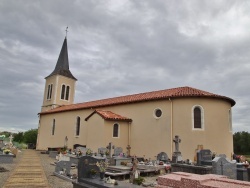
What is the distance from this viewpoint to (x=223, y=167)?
11.0 m

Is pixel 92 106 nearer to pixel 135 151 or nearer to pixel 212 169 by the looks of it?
pixel 135 151

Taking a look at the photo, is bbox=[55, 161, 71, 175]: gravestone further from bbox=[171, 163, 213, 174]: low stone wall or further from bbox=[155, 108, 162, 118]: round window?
bbox=[155, 108, 162, 118]: round window

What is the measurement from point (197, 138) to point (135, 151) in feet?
20.0

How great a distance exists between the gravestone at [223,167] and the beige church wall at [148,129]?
26.3 ft

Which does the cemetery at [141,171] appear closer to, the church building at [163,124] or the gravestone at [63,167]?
the gravestone at [63,167]

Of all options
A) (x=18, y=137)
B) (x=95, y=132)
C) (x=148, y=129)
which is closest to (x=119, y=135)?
(x=95, y=132)

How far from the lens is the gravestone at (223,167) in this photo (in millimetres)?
10898

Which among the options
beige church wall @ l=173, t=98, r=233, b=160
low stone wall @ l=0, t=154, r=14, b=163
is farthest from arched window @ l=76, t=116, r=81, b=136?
beige church wall @ l=173, t=98, r=233, b=160

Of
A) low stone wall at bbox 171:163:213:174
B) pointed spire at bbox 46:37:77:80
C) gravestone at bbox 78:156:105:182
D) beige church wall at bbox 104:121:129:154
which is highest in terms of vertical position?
pointed spire at bbox 46:37:77:80

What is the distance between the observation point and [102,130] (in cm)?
2111

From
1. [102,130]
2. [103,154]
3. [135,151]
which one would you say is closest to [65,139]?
[102,130]

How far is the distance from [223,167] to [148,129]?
33.7 feet

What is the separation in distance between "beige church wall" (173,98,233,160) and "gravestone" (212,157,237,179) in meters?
7.14

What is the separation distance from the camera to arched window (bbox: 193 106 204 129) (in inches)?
747
